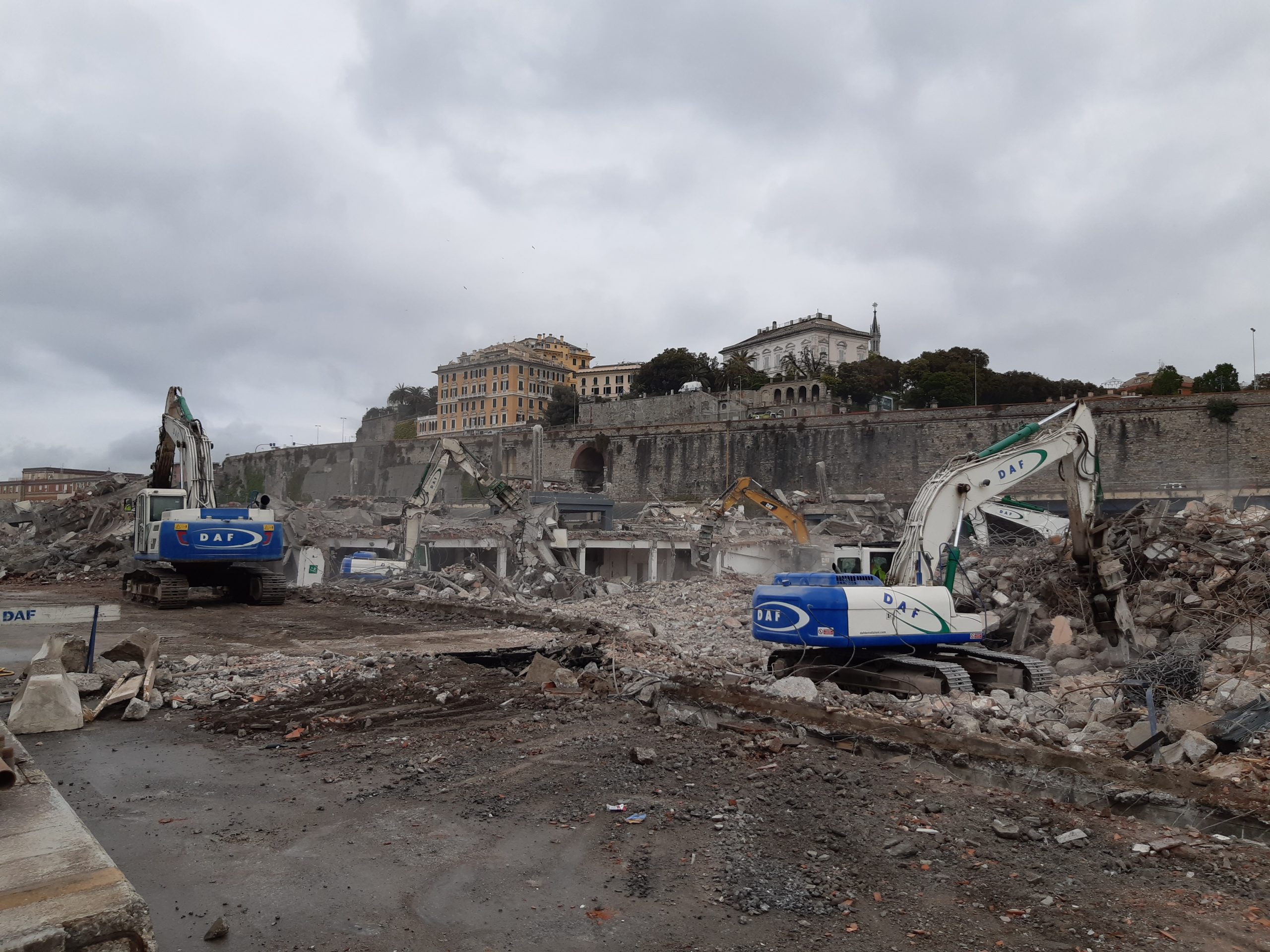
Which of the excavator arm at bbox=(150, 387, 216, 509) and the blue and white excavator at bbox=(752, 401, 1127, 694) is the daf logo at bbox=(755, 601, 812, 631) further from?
the excavator arm at bbox=(150, 387, 216, 509)

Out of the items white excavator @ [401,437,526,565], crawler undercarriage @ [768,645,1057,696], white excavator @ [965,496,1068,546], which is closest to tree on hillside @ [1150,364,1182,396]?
white excavator @ [965,496,1068,546]

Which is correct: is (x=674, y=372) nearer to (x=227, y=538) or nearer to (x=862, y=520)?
(x=862, y=520)

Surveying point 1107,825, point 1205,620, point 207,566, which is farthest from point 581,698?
point 207,566

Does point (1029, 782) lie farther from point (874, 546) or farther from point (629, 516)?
point (629, 516)

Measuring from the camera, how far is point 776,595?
27.9ft

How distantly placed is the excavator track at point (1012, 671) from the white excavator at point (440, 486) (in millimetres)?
14818

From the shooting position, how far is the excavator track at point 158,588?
15.2 meters

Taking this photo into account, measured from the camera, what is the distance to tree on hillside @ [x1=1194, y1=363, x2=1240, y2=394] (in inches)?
1622

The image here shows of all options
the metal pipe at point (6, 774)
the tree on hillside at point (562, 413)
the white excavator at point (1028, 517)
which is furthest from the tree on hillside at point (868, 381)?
the metal pipe at point (6, 774)

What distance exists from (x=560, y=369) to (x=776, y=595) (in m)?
72.7

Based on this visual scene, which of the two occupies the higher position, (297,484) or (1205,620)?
(297,484)

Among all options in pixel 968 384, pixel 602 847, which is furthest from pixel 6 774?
pixel 968 384

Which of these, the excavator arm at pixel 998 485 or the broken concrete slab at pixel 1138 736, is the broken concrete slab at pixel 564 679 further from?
the broken concrete slab at pixel 1138 736

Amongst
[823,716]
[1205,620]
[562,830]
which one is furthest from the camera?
[1205,620]
